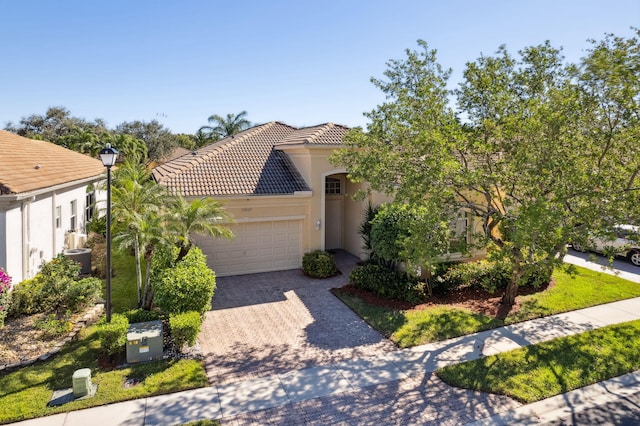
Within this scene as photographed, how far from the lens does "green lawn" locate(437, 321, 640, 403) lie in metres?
8.40

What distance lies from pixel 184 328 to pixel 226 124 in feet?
124

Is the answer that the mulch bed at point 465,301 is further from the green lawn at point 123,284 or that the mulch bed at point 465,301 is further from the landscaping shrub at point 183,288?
the green lawn at point 123,284

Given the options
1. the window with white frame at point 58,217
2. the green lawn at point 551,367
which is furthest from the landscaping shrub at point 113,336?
the window with white frame at point 58,217

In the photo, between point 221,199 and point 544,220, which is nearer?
point 544,220

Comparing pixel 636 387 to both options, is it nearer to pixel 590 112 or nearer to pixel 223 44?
pixel 590 112

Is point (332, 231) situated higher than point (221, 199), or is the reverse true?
point (221, 199)

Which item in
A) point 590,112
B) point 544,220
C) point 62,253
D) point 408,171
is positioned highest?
point 590,112

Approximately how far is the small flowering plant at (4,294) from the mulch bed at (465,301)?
10.0 metres

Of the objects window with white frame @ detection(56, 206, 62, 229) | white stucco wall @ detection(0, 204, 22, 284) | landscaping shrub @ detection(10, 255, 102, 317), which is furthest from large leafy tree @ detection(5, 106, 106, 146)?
landscaping shrub @ detection(10, 255, 102, 317)

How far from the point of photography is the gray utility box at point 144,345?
907 cm

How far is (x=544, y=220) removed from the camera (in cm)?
852

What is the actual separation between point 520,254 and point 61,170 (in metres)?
19.2

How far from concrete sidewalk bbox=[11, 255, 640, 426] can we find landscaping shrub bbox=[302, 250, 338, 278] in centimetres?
662

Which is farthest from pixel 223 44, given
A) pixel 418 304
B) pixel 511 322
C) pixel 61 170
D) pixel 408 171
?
pixel 511 322
